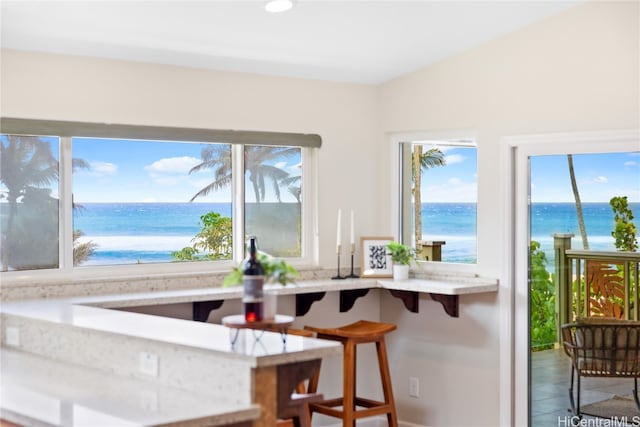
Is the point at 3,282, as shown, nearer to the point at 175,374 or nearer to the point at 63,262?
the point at 63,262

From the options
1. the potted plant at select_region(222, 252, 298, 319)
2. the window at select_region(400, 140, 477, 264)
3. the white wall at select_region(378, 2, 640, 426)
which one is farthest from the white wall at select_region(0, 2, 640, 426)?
the potted plant at select_region(222, 252, 298, 319)

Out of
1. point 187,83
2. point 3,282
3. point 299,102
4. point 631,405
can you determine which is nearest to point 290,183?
point 299,102

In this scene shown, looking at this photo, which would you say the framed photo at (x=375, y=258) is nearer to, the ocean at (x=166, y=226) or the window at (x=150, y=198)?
the window at (x=150, y=198)

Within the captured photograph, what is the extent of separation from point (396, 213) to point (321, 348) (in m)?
2.81

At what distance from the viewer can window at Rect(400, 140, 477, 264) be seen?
5234 millimetres

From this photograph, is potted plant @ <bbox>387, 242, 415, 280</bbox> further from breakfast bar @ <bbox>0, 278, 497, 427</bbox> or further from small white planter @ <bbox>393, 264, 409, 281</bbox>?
breakfast bar @ <bbox>0, 278, 497, 427</bbox>

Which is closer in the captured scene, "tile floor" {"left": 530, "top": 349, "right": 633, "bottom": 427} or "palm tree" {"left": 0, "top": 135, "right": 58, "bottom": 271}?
"palm tree" {"left": 0, "top": 135, "right": 58, "bottom": 271}

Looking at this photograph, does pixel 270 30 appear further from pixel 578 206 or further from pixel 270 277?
pixel 270 277

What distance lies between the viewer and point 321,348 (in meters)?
2.83

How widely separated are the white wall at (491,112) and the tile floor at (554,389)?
0.73 ft

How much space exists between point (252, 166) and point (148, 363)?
228cm

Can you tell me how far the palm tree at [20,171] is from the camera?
4.34m

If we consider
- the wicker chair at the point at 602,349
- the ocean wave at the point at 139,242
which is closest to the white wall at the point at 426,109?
the wicker chair at the point at 602,349

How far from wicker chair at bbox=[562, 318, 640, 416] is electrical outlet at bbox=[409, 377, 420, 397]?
1.01m
